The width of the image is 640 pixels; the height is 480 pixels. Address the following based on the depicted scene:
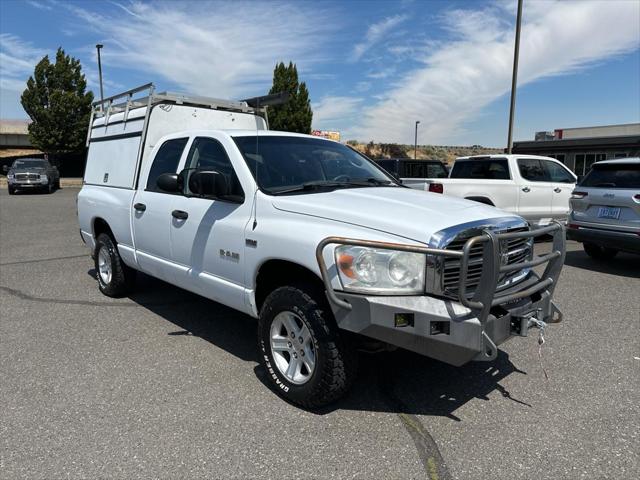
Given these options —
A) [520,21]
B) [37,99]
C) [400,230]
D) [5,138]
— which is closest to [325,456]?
[400,230]

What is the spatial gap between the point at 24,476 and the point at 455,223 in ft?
9.27

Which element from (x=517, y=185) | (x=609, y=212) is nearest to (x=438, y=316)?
(x=609, y=212)

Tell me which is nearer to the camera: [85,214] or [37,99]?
[85,214]

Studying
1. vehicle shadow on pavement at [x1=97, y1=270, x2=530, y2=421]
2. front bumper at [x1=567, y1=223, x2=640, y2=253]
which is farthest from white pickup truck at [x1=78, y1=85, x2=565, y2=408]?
front bumper at [x1=567, y1=223, x2=640, y2=253]

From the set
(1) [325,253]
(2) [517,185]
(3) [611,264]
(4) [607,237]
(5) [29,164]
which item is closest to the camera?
(1) [325,253]

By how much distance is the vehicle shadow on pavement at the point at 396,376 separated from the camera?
347 cm

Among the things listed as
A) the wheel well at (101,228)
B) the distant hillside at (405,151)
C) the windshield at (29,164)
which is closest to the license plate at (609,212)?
the wheel well at (101,228)

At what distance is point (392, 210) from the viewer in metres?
3.29

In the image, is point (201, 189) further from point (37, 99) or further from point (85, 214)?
point (37, 99)

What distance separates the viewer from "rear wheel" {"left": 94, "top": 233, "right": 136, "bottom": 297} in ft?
19.4

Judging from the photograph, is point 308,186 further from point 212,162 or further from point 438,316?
point 438,316

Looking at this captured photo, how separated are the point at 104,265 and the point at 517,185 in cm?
772

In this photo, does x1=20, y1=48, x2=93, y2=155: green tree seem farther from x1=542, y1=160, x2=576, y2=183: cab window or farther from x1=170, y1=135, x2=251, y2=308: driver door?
x1=170, y1=135, x2=251, y2=308: driver door

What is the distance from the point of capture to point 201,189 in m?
3.83
